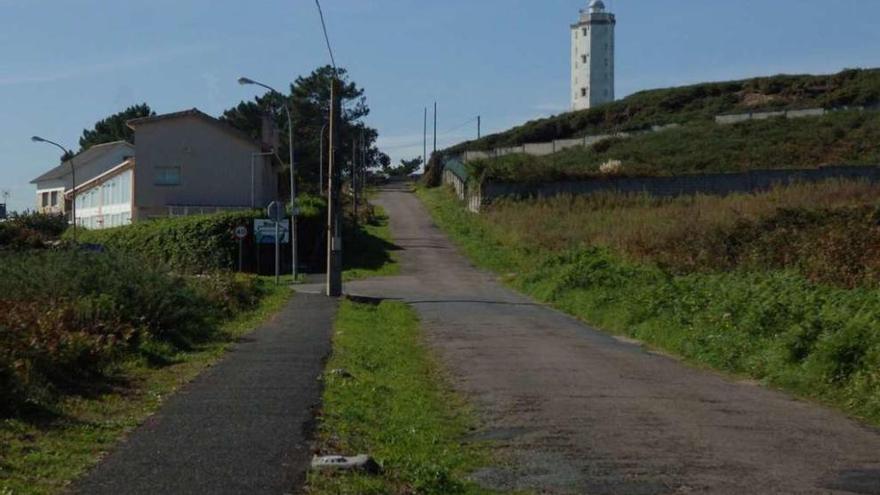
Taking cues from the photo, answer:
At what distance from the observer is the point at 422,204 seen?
270ft

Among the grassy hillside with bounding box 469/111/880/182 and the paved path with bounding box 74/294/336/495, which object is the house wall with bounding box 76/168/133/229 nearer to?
the grassy hillside with bounding box 469/111/880/182

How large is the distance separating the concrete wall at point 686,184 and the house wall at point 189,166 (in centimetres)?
1322

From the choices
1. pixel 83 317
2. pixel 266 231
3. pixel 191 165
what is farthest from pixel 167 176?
pixel 83 317

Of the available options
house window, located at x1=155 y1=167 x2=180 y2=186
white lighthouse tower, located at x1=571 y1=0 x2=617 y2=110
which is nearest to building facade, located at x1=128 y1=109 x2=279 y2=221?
house window, located at x1=155 y1=167 x2=180 y2=186

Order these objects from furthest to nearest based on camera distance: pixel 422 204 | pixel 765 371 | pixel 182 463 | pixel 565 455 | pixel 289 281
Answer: pixel 422 204, pixel 289 281, pixel 765 371, pixel 565 455, pixel 182 463

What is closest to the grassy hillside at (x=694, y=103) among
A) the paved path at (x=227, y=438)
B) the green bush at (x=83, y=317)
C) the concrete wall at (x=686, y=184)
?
the concrete wall at (x=686, y=184)

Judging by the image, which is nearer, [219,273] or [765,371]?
[765,371]

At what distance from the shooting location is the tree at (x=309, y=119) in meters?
84.6

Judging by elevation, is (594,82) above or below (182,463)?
above

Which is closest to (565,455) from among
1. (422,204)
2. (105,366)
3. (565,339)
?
(105,366)

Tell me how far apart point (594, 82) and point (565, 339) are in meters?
96.3

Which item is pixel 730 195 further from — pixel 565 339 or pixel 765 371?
pixel 765 371

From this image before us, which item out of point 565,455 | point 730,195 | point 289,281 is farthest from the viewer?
point 730,195

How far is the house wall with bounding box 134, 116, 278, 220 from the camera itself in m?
63.4
